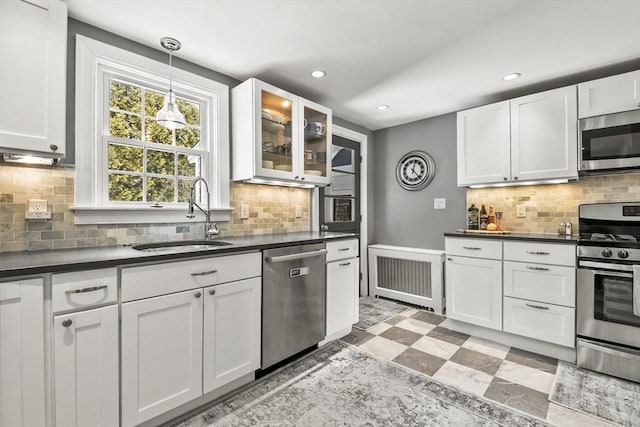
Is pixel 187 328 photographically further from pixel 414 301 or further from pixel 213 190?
pixel 414 301

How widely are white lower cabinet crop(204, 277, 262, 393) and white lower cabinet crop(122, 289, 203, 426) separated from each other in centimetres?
6

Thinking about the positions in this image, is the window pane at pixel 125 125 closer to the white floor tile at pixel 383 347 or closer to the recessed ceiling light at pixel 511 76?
the white floor tile at pixel 383 347

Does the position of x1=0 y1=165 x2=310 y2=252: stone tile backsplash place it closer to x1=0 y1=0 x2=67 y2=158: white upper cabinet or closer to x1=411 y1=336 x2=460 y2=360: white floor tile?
x1=0 y1=0 x2=67 y2=158: white upper cabinet

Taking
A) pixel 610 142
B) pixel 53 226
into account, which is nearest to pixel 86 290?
pixel 53 226

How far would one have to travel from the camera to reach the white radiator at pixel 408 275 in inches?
137

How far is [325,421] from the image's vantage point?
1681mm

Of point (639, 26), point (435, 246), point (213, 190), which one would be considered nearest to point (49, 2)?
point (213, 190)

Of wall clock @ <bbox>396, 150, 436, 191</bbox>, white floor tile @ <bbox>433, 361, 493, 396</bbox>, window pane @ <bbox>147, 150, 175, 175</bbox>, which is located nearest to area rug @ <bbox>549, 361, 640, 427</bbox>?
white floor tile @ <bbox>433, 361, 493, 396</bbox>

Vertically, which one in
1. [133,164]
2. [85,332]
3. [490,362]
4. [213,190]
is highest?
[133,164]

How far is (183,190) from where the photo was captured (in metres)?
2.38

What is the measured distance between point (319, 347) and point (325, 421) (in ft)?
2.88

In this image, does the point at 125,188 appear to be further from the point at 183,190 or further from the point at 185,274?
the point at 185,274

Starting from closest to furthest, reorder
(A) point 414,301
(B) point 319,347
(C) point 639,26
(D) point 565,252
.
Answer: (C) point 639,26 < (D) point 565,252 < (B) point 319,347 < (A) point 414,301

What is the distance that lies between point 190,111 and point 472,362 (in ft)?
10.1
